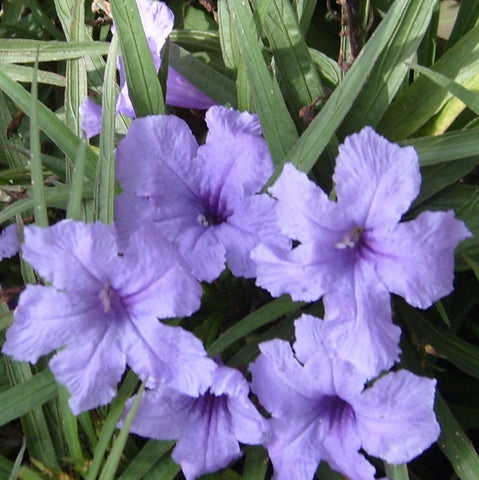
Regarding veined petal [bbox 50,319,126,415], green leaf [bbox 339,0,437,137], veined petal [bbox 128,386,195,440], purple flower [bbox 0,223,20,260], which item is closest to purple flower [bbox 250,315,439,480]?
veined petal [bbox 128,386,195,440]

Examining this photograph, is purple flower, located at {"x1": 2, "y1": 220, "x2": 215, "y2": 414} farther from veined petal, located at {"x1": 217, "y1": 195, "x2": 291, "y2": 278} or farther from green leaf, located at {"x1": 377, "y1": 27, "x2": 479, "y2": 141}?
green leaf, located at {"x1": 377, "y1": 27, "x2": 479, "y2": 141}

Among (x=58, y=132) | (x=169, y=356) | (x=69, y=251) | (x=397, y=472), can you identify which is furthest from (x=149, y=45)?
(x=397, y=472)

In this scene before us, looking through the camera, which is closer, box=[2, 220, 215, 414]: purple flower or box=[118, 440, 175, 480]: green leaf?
box=[2, 220, 215, 414]: purple flower

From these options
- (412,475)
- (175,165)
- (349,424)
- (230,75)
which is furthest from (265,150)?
(412,475)

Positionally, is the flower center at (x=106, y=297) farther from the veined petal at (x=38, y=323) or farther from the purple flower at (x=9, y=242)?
the purple flower at (x=9, y=242)

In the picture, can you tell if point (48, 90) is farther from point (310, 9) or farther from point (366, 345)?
point (366, 345)

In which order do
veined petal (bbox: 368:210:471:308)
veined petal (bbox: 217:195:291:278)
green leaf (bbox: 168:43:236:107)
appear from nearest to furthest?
1. veined petal (bbox: 368:210:471:308)
2. veined petal (bbox: 217:195:291:278)
3. green leaf (bbox: 168:43:236:107)
